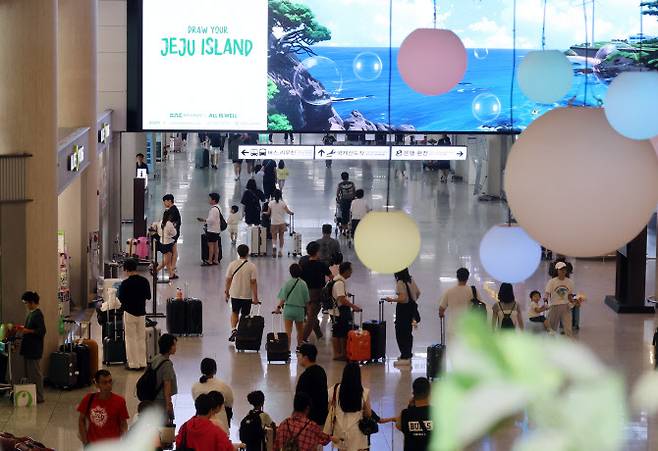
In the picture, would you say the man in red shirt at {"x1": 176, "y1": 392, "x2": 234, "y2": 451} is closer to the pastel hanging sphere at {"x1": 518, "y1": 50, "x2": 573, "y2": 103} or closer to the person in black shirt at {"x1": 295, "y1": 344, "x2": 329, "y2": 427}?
the person in black shirt at {"x1": 295, "y1": 344, "x2": 329, "y2": 427}

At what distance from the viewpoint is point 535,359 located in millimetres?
476

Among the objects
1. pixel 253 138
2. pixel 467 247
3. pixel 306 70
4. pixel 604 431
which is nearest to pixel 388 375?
pixel 306 70

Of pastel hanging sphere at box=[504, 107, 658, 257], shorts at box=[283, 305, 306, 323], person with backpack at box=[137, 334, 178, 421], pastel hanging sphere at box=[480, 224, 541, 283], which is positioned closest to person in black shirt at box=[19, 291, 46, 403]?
person with backpack at box=[137, 334, 178, 421]

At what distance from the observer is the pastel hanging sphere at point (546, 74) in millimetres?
5941

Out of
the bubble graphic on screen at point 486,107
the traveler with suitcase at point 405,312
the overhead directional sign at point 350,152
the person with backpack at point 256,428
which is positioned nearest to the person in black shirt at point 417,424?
the person with backpack at point 256,428

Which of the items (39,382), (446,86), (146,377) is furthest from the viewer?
(39,382)

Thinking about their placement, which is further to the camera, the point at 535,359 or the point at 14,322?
the point at 14,322

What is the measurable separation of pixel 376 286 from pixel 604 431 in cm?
1792

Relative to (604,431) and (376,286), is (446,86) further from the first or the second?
(376,286)

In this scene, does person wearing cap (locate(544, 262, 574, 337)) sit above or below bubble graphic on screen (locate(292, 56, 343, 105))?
below

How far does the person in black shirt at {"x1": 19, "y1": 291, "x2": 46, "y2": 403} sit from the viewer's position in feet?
37.2

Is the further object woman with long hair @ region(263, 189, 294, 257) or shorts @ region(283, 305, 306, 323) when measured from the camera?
woman with long hair @ region(263, 189, 294, 257)

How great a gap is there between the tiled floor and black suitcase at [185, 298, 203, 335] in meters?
0.17

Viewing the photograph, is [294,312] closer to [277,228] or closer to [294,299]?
[294,299]
